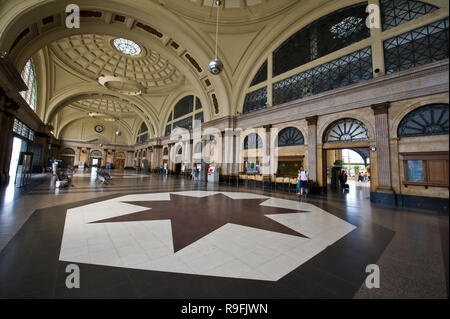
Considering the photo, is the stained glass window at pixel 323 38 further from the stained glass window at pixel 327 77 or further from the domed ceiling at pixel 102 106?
the domed ceiling at pixel 102 106

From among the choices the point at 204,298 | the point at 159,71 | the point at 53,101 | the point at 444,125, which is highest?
the point at 159,71

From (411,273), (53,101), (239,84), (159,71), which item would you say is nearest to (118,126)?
(53,101)

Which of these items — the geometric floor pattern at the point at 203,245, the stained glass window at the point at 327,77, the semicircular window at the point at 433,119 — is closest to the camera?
the semicircular window at the point at 433,119

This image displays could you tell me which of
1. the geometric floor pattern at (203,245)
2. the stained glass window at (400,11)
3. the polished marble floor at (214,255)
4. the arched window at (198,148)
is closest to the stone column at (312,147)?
the stained glass window at (400,11)

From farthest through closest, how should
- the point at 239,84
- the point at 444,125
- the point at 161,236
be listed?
the point at 239,84 < the point at 161,236 < the point at 444,125

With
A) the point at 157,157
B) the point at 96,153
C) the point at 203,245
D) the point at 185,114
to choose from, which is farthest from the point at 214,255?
the point at 96,153

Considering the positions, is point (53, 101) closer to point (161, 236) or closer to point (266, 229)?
point (161, 236)

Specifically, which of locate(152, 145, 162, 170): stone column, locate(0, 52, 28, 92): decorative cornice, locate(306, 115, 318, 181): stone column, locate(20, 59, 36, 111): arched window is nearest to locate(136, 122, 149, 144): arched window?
locate(152, 145, 162, 170): stone column

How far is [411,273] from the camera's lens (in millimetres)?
2232

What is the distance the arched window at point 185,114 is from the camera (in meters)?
19.9

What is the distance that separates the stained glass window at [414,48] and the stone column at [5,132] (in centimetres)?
1818

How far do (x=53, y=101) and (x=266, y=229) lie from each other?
25179 mm

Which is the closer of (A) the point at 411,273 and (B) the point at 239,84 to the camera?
(A) the point at 411,273

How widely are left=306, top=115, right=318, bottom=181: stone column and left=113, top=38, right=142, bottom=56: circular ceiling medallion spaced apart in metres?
17.0
